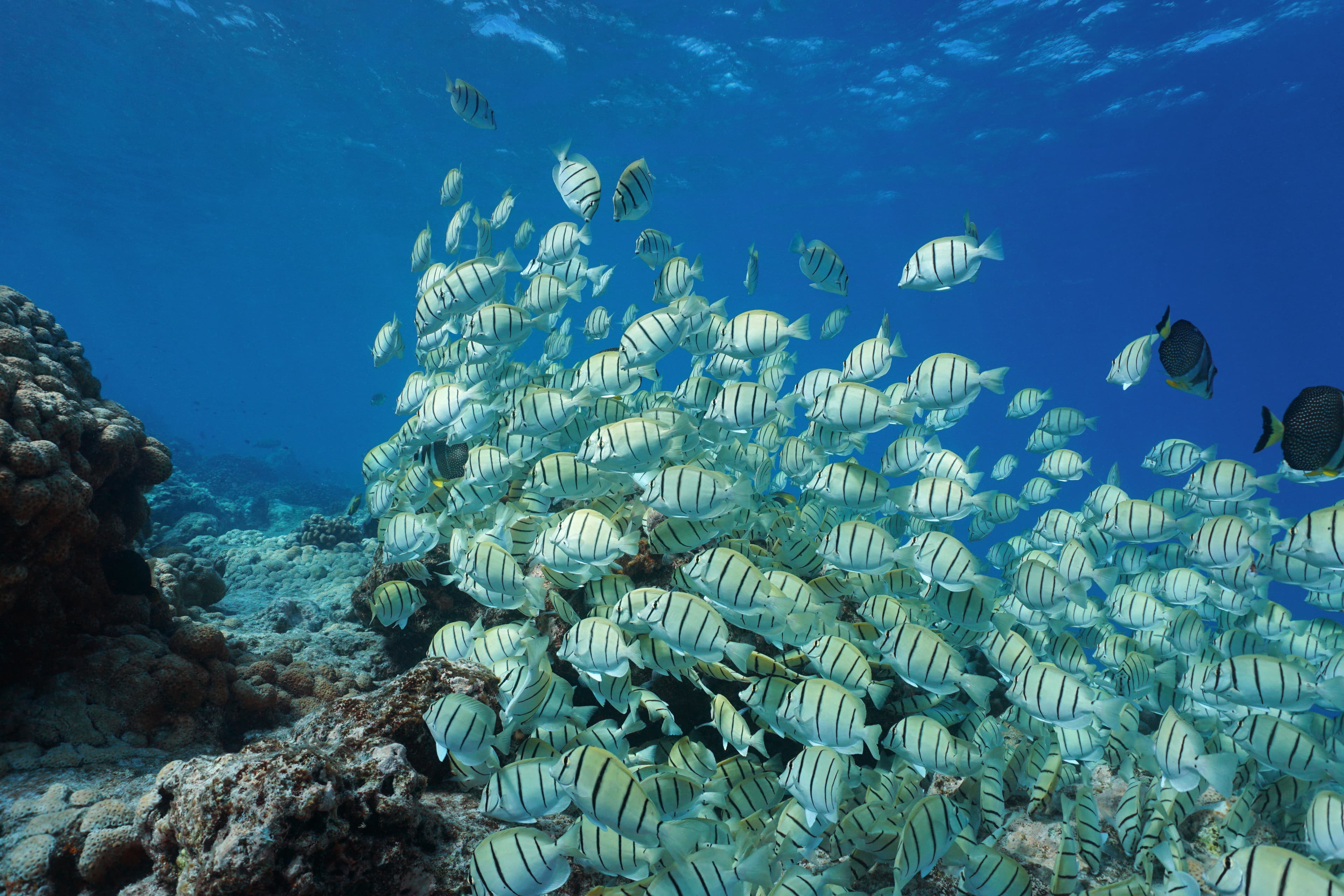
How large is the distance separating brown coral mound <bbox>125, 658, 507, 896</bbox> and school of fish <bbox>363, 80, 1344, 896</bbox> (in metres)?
0.31

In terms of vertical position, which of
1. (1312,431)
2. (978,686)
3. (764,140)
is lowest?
(978,686)

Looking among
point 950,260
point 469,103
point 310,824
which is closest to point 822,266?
point 950,260

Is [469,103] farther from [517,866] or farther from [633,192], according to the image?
[517,866]

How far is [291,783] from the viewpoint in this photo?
2.25m

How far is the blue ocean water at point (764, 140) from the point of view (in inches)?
791

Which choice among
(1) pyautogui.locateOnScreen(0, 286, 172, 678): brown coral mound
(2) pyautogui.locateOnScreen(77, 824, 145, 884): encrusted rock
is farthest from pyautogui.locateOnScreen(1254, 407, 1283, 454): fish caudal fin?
(1) pyautogui.locateOnScreen(0, 286, 172, 678): brown coral mound

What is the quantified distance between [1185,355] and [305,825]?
222 inches

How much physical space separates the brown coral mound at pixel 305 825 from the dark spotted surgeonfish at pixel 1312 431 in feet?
15.3

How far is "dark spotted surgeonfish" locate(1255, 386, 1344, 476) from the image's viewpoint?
3.21 metres

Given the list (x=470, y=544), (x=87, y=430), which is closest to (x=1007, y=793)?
(x=470, y=544)

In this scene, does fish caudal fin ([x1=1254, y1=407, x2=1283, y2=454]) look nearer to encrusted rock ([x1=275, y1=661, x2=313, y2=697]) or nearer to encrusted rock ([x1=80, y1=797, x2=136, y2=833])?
encrusted rock ([x1=80, y1=797, x2=136, y2=833])

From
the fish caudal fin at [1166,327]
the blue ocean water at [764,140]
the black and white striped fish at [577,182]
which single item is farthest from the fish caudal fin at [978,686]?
the blue ocean water at [764,140]

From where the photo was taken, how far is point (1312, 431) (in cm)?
324

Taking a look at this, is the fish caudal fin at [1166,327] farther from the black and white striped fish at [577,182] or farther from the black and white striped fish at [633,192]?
the black and white striped fish at [577,182]
